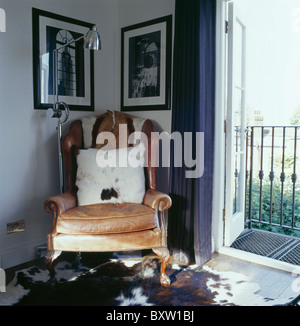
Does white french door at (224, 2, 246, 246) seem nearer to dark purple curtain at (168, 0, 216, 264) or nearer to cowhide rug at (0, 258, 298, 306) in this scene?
dark purple curtain at (168, 0, 216, 264)

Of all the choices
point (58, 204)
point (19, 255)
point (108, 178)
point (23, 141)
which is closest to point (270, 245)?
point (108, 178)

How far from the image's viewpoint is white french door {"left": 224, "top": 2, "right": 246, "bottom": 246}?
2.77m

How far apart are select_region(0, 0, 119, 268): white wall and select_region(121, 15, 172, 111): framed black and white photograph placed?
0.50m

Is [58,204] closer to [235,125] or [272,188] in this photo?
[235,125]

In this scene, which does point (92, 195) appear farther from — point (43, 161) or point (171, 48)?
point (171, 48)

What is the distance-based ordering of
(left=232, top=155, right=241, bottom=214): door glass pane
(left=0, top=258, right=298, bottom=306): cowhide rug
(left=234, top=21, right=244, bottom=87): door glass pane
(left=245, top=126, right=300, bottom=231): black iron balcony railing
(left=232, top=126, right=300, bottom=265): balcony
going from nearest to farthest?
(left=0, top=258, right=298, bottom=306): cowhide rug, (left=234, top=21, right=244, bottom=87): door glass pane, (left=232, top=126, right=300, bottom=265): balcony, (left=232, top=155, right=241, bottom=214): door glass pane, (left=245, top=126, right=300, bottom=231): black iron balcony railing

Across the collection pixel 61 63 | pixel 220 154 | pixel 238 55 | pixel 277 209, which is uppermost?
pixel 238 55

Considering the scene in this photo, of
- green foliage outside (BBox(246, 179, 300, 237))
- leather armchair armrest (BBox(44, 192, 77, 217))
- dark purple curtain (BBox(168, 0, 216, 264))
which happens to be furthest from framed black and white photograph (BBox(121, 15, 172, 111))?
green foliage outside (BBox(246, 179, 300, 237))

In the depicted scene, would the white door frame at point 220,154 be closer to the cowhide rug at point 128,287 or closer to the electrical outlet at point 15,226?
the cowhide rug at point 128,287

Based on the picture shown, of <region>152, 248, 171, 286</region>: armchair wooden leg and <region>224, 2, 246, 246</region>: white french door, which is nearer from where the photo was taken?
<region>152, 248, 171, 286</region>: armchair wooden leg

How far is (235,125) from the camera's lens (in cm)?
304

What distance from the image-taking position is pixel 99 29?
3105 millimetres

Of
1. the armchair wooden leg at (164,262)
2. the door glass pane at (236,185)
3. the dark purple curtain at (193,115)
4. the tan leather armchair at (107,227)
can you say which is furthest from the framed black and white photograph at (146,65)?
the armchair wooden leg at (164,262)

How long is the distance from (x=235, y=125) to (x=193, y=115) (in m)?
0.68
